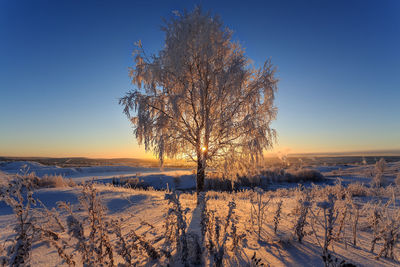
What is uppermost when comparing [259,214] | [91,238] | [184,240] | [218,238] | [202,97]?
[202,97]

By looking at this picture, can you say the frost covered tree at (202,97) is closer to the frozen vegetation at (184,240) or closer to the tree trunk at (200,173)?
the tree trunk at (200,173)

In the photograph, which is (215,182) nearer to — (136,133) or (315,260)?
(136,133)

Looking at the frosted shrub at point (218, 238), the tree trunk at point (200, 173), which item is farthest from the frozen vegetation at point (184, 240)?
the tree trunk at point (200, 173)

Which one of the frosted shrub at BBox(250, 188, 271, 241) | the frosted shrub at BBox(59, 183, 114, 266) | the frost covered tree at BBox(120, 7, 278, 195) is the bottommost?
the frosted shrub at BBox(250, 188, 271, 241)

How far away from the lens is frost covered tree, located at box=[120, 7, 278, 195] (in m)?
6.48

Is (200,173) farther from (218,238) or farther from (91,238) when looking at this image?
(91,238)

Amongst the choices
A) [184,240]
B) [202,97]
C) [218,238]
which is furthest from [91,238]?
[202,97]

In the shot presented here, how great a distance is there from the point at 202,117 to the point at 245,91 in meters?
1.76

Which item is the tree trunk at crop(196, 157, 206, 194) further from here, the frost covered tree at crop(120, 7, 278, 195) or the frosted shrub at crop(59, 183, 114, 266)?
the frosted shrub at crop(59, 183, 114, 266)

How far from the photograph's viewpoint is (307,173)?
20.0 meters

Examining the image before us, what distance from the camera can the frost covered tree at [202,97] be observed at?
6.48 meters

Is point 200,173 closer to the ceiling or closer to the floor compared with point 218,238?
closer to the ceiling

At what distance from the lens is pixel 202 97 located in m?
6.57

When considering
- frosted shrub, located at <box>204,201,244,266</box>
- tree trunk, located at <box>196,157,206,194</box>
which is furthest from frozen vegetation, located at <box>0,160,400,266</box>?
tree trunk, located at <box>196,157,206,194</box>
